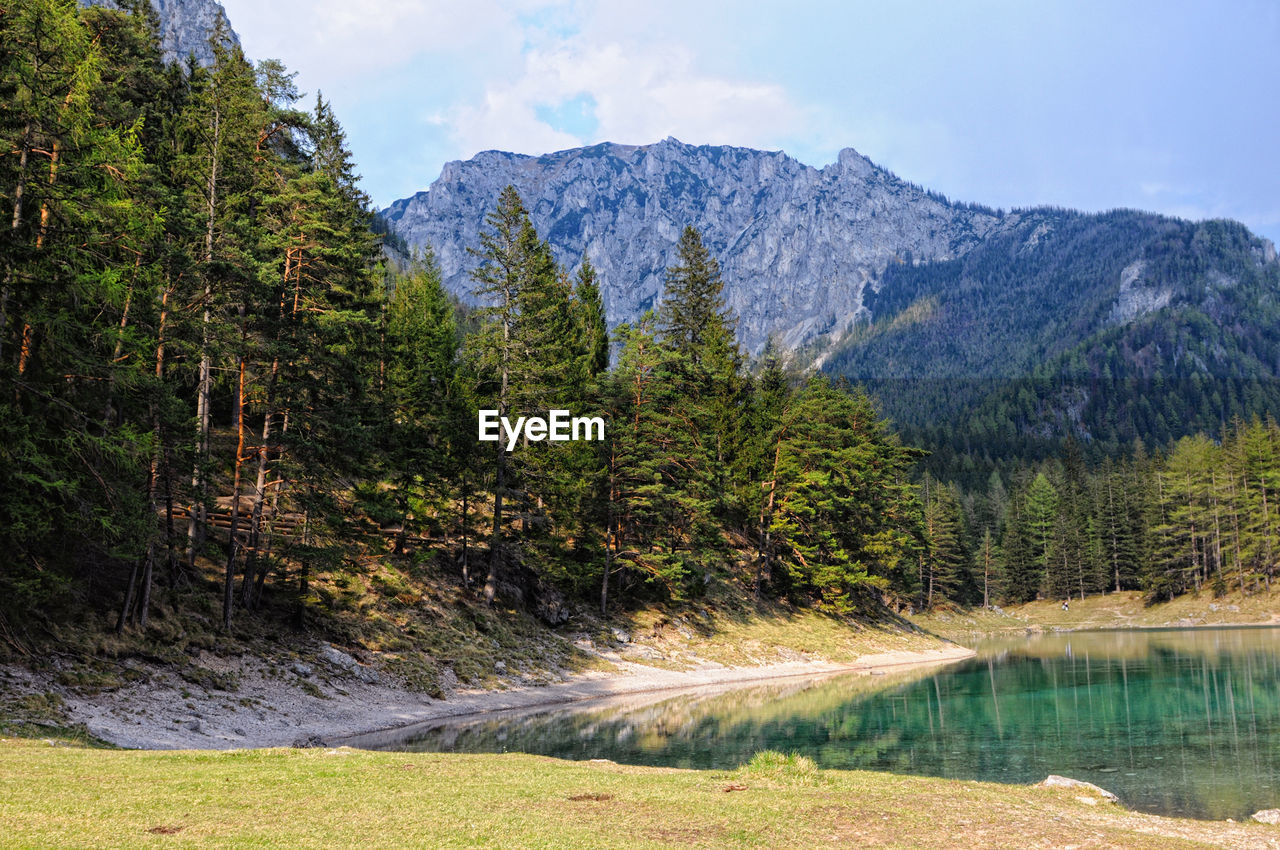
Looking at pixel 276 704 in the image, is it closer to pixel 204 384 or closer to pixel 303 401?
pixel 204 384

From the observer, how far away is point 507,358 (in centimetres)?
4894

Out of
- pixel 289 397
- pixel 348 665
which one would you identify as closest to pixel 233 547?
pixel 289 397

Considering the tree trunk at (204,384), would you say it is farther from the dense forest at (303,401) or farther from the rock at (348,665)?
the rock at (348,665)

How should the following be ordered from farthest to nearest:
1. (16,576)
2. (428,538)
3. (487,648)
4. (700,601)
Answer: (700,601), (428,538), (487,648), (16,576)

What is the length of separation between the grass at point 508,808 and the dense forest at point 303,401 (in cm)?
1171

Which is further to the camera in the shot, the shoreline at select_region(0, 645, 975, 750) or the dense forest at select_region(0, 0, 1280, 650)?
the dense forest at select_region(0, 0, 1280, 650)

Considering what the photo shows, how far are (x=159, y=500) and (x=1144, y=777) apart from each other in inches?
1321

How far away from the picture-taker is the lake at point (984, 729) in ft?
73.0

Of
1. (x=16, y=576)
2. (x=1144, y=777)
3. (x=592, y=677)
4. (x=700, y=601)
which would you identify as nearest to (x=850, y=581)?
(x=700, y=601)

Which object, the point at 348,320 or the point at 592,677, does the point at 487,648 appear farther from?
the point at 348,320

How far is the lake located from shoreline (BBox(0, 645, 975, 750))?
5.87 ft

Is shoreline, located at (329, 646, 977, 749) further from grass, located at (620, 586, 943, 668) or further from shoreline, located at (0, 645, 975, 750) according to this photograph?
grass, located at (620, 586, 943, 668)

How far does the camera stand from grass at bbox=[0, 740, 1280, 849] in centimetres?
1083

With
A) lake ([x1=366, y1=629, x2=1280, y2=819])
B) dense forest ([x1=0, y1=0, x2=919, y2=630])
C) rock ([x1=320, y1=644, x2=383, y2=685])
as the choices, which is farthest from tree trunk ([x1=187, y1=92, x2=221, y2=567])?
lake ([x1=366, y1=629, x2=1280, y2=819])
